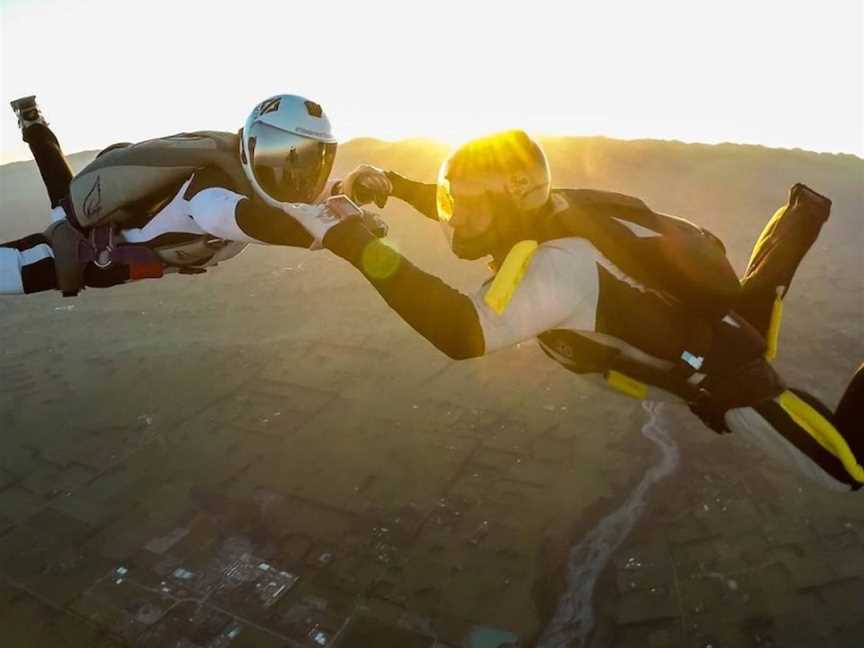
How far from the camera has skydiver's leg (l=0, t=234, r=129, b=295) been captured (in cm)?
420

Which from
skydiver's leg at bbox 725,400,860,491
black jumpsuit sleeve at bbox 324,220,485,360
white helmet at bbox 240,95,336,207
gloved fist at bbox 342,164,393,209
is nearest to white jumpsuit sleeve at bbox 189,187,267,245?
white helmet at bbox 240,95,336,207

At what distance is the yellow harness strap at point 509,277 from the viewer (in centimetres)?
245

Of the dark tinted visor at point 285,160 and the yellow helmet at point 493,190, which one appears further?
the dark tinted visor at point 285,160

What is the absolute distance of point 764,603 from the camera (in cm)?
683

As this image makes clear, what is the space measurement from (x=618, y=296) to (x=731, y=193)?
20.5 m

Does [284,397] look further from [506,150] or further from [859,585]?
[506,150]

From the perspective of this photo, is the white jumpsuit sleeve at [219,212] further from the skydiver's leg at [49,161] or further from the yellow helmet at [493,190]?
the skydiver's leg at [49,161]

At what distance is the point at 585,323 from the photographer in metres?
2.72

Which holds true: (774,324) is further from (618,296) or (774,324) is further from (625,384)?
(618,296)

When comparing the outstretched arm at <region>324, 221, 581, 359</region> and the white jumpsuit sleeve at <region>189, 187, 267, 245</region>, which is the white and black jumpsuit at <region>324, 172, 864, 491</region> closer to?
the outstretched arm at <region>324, 221, 581, 359</region>

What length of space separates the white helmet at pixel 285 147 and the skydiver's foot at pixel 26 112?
1941mm

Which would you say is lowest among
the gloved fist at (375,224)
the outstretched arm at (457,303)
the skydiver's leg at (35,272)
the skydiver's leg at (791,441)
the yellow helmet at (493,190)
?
the skydiver's leg at (791,441)

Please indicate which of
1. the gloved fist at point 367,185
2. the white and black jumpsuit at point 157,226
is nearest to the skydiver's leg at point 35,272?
the white and black jumpsuit at point 157,226

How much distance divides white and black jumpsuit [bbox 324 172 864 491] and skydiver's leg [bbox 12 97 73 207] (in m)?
3.17
